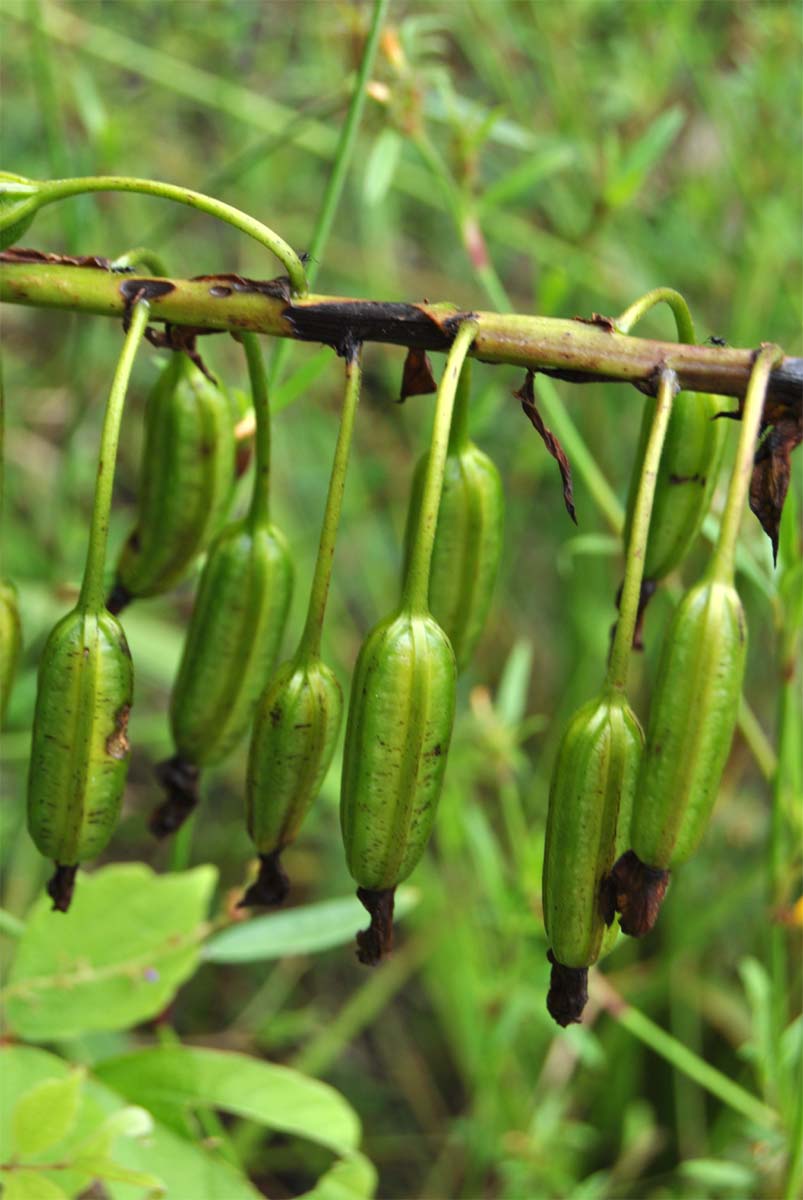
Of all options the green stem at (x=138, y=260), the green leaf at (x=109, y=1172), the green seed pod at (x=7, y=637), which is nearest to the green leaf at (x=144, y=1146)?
the green leaf at (x=109, y=1172)

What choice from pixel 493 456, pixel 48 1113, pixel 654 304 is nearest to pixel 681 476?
pixel 654 304

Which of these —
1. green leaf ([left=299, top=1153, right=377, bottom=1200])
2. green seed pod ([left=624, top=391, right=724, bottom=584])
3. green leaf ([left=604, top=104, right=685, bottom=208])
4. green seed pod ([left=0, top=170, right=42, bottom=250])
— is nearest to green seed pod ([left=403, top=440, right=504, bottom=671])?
green seed pod ([left=624, top=391, right=724, bottom=584])

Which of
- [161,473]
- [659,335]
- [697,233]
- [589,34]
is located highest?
[589,34]

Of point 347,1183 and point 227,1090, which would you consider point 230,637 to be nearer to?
point 227,1090

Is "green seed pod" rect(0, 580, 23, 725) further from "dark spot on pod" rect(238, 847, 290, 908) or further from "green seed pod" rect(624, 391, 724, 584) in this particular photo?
"green seed pod" rect(624, 391, 724, 584)

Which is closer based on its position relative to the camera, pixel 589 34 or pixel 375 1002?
pixel 375 1002

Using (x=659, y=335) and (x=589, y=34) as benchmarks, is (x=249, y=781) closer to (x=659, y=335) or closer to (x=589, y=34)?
(x=659, y=335)

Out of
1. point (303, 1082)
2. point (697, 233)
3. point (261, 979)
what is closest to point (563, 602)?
point (697, 233)
